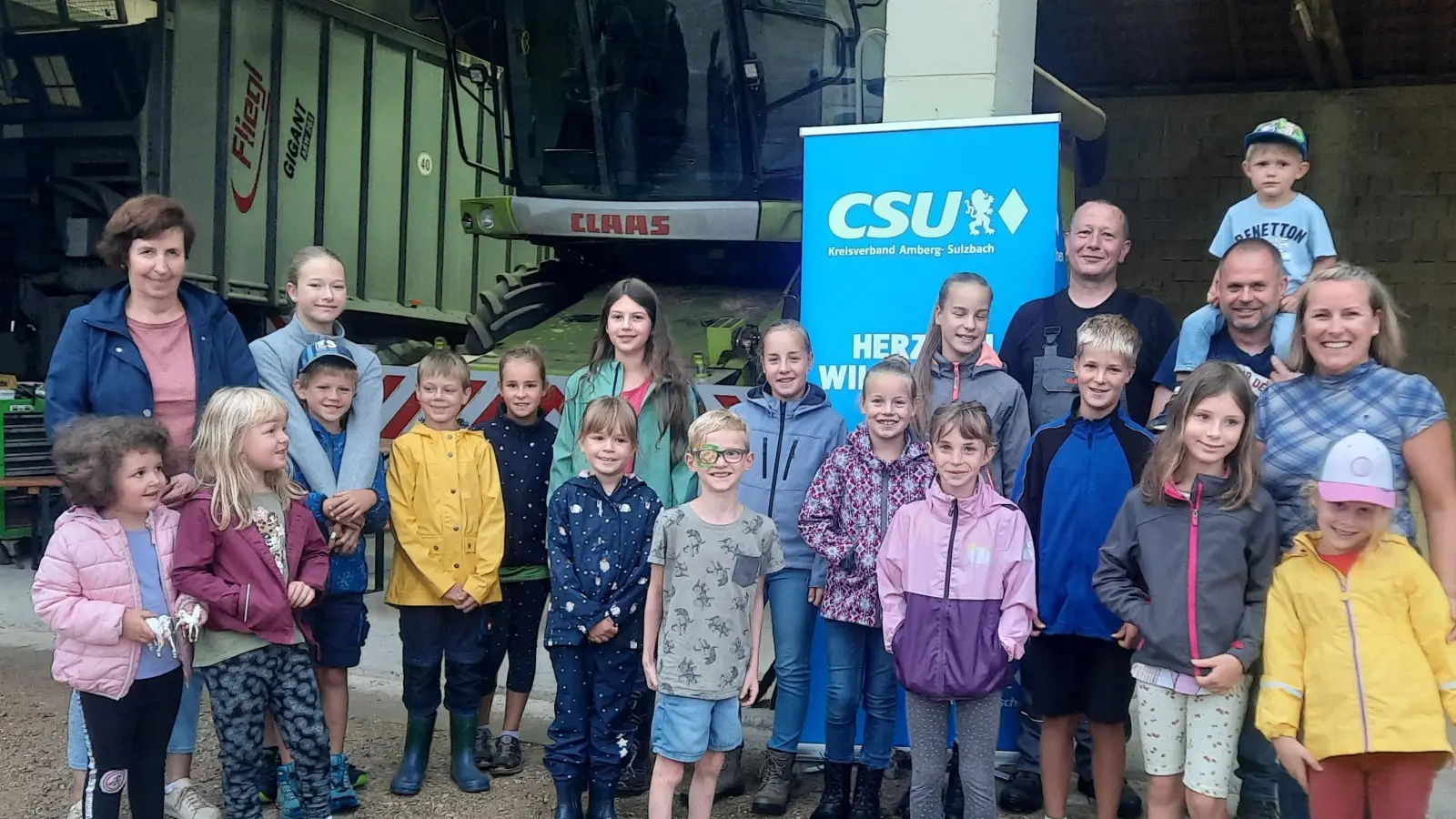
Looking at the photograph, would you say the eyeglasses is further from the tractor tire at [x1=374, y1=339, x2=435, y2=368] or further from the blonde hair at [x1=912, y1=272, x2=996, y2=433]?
the tractor tire at [x1=374, y1=339, x2=435, y2=368]

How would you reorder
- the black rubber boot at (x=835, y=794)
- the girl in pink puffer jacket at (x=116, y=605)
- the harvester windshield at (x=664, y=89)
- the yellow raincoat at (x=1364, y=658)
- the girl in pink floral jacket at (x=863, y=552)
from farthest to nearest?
the harvester windshield at (x=664, y=89), the black rubber boot at (x=835, y=794), the girl in pink floral jacket at (x=863, y=552), the girl in pink puffer jacket at (x=116, y=605), the yellow raincoat at (x=1364, y=658)

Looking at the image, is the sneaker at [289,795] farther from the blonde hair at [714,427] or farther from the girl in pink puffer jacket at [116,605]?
the blonde hair at [714,427]

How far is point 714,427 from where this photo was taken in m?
3.59

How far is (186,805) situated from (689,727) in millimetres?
1727

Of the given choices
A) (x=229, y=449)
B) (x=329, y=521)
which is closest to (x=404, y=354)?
(x=329, y=521)

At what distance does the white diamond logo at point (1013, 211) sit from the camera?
423cm

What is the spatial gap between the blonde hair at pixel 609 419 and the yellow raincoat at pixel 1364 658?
1.94 meters

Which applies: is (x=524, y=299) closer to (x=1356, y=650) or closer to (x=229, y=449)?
(x=229, y=449)

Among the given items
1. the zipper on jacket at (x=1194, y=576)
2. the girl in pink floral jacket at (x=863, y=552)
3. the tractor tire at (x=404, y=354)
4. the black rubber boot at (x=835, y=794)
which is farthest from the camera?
the tractor tire at (x=404, y=354)

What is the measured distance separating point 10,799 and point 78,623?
1.32 m

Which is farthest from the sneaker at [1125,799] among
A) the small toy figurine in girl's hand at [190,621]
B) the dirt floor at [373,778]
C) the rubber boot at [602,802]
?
the small toy figurine in girl's hand at [190,621]

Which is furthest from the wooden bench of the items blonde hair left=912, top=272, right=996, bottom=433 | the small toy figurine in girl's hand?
blonde hair left=912, top=272, right=996, bottom=433

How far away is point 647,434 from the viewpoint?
4.14 meters

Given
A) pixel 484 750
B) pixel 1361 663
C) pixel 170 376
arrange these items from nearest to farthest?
pixel 1361 663 → pixel 170 376 → pixel 484 750
